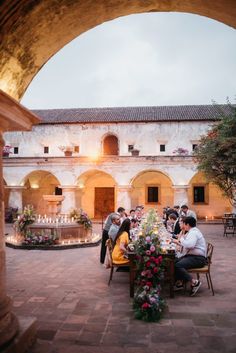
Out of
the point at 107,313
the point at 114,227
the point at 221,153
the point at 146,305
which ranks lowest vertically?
the point at 107,313

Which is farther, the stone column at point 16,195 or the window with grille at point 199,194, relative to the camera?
the window with grille at point 199,194

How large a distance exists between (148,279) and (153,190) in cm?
2097

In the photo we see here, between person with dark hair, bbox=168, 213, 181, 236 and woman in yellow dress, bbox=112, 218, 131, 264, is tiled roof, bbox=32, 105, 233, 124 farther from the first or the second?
woman in yellow dress, bbox=112, 218, 131, 264

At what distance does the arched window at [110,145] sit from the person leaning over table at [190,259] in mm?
20995

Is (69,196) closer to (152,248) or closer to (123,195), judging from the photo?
(123,195)

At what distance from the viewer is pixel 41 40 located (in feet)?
14.0

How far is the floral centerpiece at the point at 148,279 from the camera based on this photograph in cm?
512

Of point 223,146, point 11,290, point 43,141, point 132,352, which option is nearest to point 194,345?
point 132,352

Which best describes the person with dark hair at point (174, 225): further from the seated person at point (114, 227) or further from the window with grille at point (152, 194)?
the window with grille at point (152, 194)

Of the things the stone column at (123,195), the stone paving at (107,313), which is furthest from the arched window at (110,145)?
the stone paving at (107,313)

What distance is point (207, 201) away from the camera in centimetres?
2570

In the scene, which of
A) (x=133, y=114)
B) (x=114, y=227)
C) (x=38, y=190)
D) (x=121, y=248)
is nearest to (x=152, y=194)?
(x=133, y=114)

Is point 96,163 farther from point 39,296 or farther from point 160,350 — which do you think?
point 160,350

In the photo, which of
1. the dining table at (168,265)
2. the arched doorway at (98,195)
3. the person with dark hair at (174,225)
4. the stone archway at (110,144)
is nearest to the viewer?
the dining table at (168,265)
